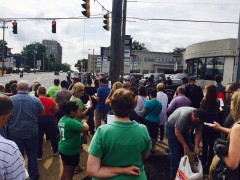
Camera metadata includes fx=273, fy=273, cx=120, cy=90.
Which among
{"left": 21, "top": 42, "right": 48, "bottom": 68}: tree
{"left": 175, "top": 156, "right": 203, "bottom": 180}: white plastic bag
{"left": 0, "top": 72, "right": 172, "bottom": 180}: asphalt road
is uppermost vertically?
{"left": 21, "top": 42, "right": 48, "bottom": 68}: tree

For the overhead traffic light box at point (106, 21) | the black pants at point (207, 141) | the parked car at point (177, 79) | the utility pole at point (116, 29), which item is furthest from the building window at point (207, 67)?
the black pants at point (207, 141)

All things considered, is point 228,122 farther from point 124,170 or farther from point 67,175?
point 67,175

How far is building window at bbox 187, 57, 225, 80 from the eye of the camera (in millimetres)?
30328

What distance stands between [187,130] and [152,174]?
62.5 inches

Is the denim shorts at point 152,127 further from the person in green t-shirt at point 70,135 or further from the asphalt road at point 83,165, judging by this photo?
the person in green t-shirt at point 70,135

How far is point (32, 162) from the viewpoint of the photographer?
196 inches

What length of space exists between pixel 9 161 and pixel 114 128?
2.88 feet

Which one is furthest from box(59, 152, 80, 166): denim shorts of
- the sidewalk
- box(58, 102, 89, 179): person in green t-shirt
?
the sidewalk

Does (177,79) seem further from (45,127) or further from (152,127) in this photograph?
(45,127)

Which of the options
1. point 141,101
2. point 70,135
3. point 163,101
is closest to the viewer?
point 70,135

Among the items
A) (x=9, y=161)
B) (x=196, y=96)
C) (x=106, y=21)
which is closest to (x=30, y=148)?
(x=9, y=161)

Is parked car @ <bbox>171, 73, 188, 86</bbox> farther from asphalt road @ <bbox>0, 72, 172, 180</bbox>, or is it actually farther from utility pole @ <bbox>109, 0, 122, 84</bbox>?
asphalt road @ <bbox>0, 72, 172, 180</bbox>

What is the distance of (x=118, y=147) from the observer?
237 centimetres

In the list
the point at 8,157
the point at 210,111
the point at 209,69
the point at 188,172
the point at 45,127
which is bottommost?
the point at 188,172
